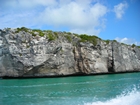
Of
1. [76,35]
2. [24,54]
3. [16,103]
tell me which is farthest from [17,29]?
[16,103]

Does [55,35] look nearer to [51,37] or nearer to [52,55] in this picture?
[51,37]

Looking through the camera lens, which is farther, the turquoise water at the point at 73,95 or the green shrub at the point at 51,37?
the green shrub at the point at 51,37

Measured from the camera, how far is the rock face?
135 ft

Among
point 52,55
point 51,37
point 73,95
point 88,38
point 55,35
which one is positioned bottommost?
point 73,95

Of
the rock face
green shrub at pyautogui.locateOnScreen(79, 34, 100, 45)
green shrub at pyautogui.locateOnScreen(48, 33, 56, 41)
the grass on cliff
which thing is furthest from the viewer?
green shrub at pyautogui.locateOnScreen(79, 34, 100, 45)

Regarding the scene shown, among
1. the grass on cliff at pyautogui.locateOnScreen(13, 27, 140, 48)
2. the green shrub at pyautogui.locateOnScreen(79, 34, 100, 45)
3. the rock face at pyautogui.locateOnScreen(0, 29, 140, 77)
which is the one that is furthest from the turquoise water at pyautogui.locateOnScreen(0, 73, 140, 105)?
the green shrub at pyautogui.locateOnScreen(79, 34, 100, 45)

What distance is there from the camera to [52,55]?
141 ft

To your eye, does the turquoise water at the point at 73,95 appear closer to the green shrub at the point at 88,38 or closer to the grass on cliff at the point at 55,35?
the grass on cliff at the point at 55,35

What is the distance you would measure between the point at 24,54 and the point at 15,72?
3.93 meters

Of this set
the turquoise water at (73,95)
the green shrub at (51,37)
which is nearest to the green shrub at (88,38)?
the green shrub at (51,37)

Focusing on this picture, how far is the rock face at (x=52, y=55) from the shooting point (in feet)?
135

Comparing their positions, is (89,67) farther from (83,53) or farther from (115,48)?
(115,48)

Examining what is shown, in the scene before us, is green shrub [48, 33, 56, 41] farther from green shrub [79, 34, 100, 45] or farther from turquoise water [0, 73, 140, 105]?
turquoise water [0, 73, 140, 105]

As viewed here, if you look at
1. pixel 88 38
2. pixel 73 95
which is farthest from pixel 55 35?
pixel 73 95
